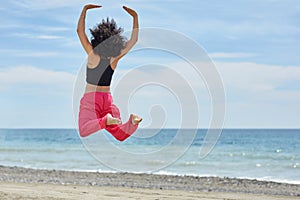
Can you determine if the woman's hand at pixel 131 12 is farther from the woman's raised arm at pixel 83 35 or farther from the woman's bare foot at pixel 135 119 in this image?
the woman's bare foot at pixel 135 119

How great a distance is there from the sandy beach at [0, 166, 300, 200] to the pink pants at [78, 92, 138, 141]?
24.9 feet

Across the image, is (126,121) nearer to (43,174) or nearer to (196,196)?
(196,196)

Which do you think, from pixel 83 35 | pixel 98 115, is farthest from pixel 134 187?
pixel 83 35

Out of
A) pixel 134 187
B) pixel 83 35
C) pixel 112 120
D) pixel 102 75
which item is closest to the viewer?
pixel 112 120

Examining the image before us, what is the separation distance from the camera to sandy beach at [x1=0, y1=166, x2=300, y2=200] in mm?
14813

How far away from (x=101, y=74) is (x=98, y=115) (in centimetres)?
45

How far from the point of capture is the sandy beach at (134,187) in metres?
14.8

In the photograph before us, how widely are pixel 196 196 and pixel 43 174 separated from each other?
9.60m

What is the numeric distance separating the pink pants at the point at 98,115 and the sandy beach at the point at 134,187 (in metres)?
7.60

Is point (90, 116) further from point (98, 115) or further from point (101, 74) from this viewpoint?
point (101, 74)

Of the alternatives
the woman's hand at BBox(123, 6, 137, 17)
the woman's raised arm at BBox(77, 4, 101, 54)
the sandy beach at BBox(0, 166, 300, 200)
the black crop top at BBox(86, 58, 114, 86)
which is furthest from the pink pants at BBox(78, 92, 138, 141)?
the sandy beach at BBox(0, 166, 300, 200)

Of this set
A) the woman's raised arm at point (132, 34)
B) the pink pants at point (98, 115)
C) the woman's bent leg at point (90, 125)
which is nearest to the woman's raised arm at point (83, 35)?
the woman's raised arm at point (132, 34)

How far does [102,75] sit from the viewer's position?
6039 mm

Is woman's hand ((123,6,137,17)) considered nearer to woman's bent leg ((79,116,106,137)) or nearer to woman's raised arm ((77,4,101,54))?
woman's raised arm ((77,4,101,54))
